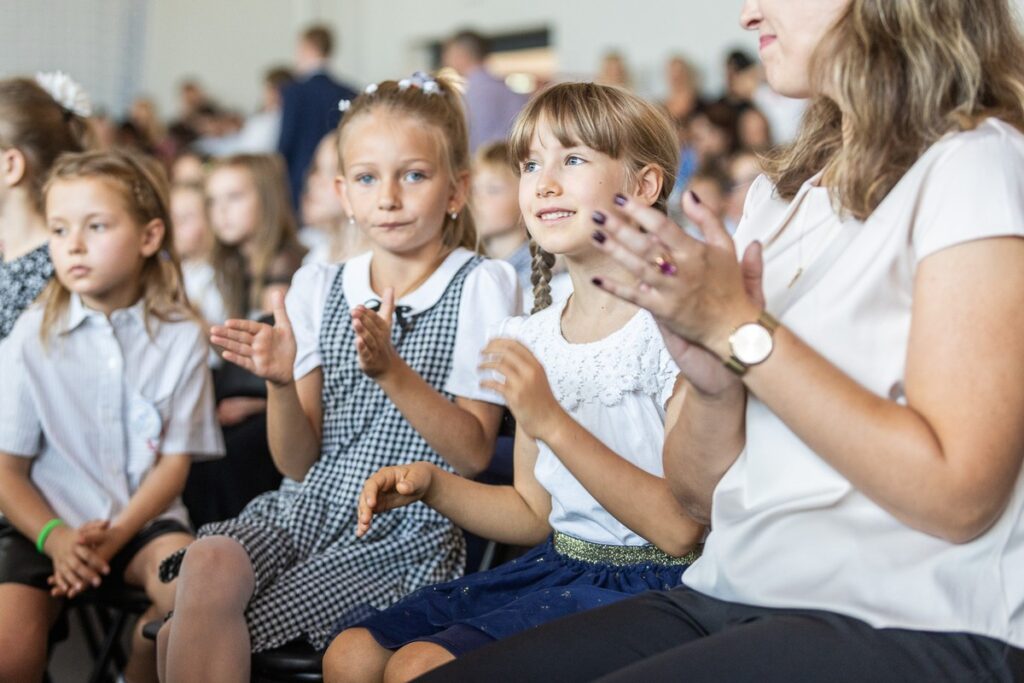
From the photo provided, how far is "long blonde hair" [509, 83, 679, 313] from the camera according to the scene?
1.70 metres

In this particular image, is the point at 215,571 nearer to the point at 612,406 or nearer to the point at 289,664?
the point at 289,664

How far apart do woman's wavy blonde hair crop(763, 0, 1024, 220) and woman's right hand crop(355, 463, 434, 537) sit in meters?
0.71

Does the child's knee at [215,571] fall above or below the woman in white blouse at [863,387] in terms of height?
below

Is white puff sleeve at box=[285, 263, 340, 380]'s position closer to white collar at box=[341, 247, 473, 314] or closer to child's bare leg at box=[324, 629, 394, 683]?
white collar at box=[341, 247, 473, 314]

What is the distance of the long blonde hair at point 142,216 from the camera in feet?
7.50

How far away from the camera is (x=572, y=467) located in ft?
4.89

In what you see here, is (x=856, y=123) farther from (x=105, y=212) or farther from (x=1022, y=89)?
(x=105, y=212)

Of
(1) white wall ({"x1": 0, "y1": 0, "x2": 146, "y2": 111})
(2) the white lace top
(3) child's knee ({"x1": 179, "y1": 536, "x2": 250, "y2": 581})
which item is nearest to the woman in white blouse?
(2) the white lace top

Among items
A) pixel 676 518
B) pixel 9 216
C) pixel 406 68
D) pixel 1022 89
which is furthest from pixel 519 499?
pixel 406 68

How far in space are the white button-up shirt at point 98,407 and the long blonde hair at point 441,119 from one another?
1.75 ft

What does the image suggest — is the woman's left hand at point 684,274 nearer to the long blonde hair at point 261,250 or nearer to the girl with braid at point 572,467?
the girl with braid at point 572,467

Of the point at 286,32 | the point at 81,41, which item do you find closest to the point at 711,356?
the point at 81,41

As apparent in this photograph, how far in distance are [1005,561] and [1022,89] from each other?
1.58 feet

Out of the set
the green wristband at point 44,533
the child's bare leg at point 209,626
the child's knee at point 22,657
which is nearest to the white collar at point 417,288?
the child's bare leg at point 209,626
